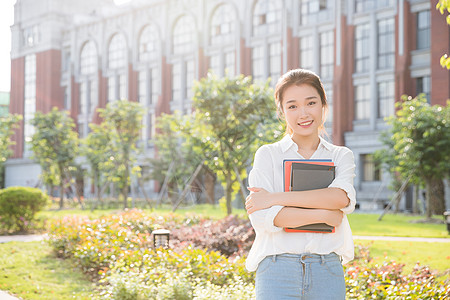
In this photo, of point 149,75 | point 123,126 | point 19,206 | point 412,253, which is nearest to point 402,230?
point 412,253

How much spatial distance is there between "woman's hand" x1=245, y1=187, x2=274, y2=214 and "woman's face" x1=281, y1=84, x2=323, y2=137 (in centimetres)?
34

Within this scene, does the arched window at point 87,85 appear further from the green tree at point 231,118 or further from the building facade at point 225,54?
the green tree at point 231,118

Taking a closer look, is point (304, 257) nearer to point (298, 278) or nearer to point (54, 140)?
point (298, 278)

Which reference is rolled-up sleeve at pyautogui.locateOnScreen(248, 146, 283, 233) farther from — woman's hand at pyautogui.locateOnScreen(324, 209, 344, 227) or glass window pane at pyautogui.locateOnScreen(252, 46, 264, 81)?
glass window pane at pyautogui.locateOnScreen(252, 46, 264, 81)

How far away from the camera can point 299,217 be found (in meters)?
2.40

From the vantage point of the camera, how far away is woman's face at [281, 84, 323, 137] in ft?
8.32

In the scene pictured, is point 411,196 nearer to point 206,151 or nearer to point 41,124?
point 206,151

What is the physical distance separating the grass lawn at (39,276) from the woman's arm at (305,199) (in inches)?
209

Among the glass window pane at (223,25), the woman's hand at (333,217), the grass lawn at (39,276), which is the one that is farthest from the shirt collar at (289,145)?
the glass window pane at (223,25)

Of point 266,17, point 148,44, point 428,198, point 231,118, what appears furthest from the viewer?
point 148,44

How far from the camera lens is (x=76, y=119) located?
50094 mm

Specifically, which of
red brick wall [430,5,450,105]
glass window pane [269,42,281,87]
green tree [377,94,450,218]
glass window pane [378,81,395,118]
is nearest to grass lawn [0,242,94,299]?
green tree [377,94,450,218]

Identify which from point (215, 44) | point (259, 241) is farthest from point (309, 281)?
point (215, 44)

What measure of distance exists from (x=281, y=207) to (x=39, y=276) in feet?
23.7
